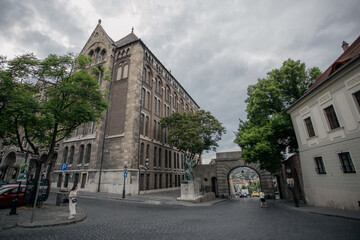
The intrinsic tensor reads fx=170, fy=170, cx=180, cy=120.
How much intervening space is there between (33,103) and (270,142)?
20.0 meters

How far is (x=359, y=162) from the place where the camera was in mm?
10258

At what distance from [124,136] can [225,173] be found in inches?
643

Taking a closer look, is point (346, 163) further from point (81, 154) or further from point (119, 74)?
point (81, 154)

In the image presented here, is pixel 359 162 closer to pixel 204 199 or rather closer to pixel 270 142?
pixel 270 142

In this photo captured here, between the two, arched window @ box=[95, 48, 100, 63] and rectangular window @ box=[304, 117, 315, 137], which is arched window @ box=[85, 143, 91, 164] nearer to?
arched window @ box=[95, 48, 100, 63]

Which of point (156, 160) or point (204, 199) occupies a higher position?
point (156, 160)

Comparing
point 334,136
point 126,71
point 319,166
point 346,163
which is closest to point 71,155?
point 126,71

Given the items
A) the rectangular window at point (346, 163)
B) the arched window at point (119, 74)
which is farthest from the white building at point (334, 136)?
the arched window at point (119, 74)

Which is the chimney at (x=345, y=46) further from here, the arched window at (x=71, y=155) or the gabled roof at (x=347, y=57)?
the arched window at (x=71, y=155)

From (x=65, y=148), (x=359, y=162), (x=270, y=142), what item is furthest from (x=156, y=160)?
(x=359, y=162)

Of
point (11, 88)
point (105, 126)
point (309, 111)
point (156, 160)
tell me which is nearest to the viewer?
point (11, 88)

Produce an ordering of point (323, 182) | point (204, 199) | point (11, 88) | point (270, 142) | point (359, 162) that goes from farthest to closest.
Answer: point (204, 199)
point (270, 142)
point (323, 182)
point (11, 88)
point (359, 162)

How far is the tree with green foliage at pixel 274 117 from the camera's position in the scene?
17.3m

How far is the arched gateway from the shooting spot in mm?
24516
